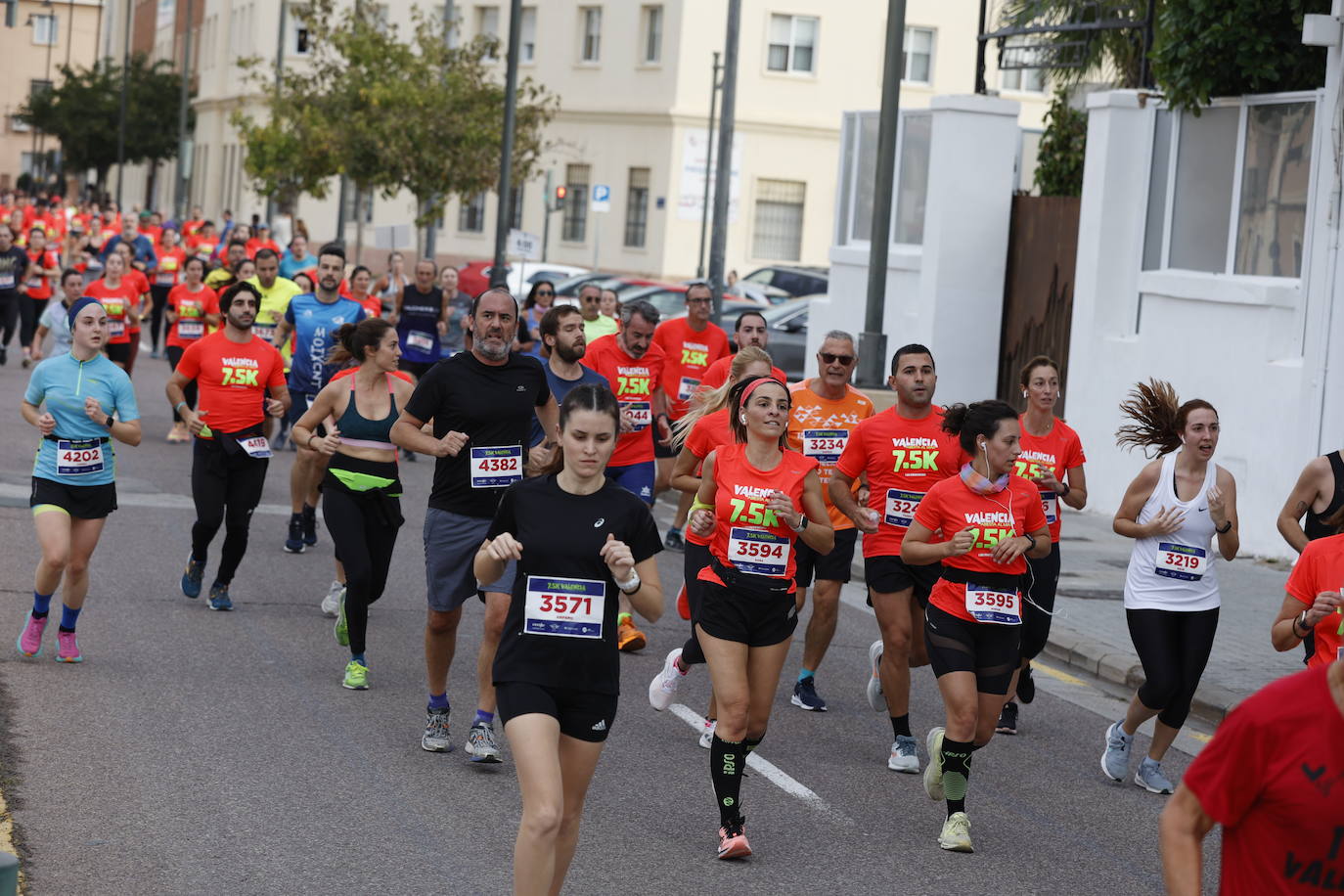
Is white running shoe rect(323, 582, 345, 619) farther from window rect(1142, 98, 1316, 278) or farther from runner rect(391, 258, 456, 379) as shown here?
window rect(1142, 98, 1316, 278)

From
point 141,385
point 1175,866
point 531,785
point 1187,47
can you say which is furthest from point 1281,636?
point 141,385

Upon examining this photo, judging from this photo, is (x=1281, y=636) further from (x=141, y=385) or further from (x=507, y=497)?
(x=141, y=385)

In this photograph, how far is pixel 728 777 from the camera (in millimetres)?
7012

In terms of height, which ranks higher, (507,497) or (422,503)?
(507,497)

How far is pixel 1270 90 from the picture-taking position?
54.3 ft

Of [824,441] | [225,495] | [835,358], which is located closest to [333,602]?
[225,495]

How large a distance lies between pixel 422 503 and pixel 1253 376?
708 cm

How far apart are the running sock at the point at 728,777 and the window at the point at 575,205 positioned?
148 ft

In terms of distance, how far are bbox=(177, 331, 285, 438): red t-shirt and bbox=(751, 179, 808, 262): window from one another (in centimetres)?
3892

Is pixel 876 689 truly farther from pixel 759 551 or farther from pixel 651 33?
pixel 651 33

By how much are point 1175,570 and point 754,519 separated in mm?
2172

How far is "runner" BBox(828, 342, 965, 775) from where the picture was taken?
8.55 m

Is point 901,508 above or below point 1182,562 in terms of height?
above

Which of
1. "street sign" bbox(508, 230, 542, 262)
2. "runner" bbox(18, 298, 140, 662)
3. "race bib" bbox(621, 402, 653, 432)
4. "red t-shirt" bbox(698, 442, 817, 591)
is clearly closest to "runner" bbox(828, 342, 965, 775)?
"red t-shirt" bbox(698, 442, 817, 591)
